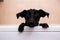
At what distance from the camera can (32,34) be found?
0.95 m

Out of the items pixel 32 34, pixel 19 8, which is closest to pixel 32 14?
pixel 32 34

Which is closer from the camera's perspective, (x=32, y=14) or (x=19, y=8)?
(x=32, y=14)

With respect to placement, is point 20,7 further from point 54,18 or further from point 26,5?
point 54,18

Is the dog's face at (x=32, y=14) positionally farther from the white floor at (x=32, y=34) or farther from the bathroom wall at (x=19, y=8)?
the bathroom wall at (x=19, y=8)

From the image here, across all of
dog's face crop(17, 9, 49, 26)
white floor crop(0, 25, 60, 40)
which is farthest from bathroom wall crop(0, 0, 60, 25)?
Answer: white floor crop(0, 25, 60, 40)

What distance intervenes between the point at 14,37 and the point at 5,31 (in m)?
0.08

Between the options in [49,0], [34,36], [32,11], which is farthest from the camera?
[49,0]

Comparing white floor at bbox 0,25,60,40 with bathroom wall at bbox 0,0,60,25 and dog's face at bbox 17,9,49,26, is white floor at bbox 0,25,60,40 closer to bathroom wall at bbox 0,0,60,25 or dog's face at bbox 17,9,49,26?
dog's face at bbox 17,9,49,26

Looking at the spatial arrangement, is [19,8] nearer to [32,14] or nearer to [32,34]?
[32,14]

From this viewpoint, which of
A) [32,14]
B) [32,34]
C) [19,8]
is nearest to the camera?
[32,34]

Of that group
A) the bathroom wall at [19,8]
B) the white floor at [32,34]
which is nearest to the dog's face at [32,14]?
the white floor at [32,34]

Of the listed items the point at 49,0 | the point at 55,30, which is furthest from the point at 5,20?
the point at 55,30

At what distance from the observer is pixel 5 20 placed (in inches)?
89.6

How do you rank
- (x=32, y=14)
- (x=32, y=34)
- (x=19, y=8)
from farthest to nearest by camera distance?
(x=19, y=8)
(x=32, y=14)
(x=32, y=34)
